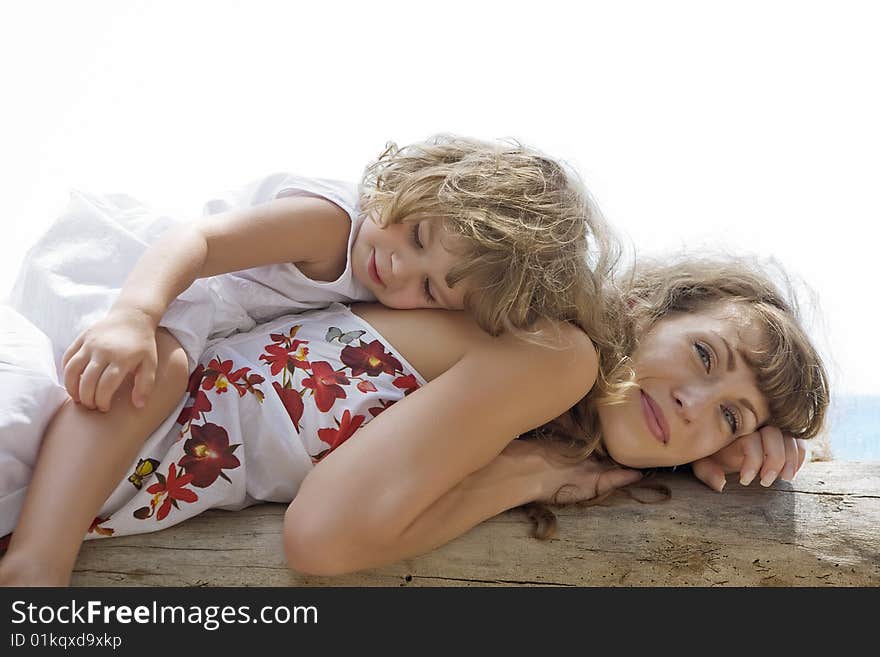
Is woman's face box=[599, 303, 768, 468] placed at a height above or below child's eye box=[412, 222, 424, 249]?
below

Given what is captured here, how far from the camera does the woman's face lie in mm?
1364

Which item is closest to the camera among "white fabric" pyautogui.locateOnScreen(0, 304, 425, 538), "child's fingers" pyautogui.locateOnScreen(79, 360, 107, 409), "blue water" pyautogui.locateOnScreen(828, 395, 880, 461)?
"child's fingers" pyautogui.locateOnScreen(79, 360, 107, 409)

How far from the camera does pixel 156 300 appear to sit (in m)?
1.18

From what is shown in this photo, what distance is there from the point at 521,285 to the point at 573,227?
0.15 metres

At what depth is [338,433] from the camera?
1286 millimetres

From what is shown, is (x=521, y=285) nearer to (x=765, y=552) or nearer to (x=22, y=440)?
(x=765, y=552)

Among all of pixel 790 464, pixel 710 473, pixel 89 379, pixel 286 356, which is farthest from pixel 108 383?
pixel 790 464

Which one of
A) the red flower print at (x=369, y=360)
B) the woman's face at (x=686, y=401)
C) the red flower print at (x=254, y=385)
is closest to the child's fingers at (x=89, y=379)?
the red flower print at (x=254, y=385)

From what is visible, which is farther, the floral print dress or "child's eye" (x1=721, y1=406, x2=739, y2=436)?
"child's eye" (x1=721, y1=406, x2=739, y2=436)

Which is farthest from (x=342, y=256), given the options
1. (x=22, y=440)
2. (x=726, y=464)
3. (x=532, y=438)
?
(x=726, y=464)

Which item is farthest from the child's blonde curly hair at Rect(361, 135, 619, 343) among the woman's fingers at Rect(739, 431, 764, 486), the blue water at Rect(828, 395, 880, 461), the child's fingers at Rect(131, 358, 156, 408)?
→ the blue water at Rect(828, 395, 880, 461)

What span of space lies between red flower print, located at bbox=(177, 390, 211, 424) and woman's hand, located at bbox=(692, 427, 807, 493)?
789 mm

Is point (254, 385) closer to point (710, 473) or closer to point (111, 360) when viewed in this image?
point (111, 360)

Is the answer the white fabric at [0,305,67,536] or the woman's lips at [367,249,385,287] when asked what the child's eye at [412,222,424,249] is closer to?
the woman's lips at [367,249,385,287]
